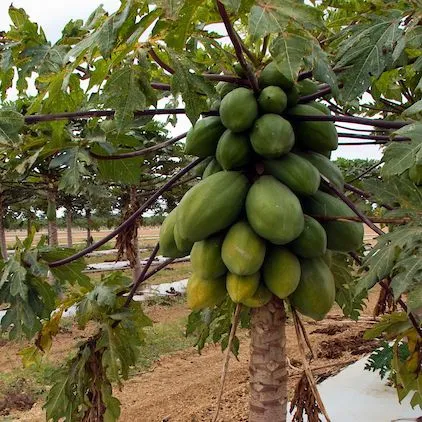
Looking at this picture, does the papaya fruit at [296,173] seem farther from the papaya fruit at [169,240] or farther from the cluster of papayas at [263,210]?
the papaya fruit at [169,240]

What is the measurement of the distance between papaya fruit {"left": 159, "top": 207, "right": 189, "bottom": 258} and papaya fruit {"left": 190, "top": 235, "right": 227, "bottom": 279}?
15cm

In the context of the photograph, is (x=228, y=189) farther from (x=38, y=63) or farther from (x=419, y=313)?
(x=419, y=313)

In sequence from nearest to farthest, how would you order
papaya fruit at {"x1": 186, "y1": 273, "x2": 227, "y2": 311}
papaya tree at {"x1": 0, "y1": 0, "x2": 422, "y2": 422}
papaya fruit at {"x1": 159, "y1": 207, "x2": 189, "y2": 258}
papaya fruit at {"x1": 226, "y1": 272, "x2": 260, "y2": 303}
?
papaya tree at {"x1": 0, "y1": 0, "x2": 422, "y2": 422}
papaya fruit at {"x1": 226, "y1": 272, "x2": 260, "y2": 303}
papaya fruit at {"x1": 186, "y1": 273, "x2": 227, "y2": 311}
papaya fruit at {"x1": 159, "y1": 207, "x2": 189, "y2": 258}

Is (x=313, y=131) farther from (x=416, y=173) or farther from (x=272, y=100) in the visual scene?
(x=416, y=173)

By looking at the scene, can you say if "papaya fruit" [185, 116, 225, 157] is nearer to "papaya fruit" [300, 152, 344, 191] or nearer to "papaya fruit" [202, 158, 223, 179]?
"papaya fruit" [202, 158, 223, 179]

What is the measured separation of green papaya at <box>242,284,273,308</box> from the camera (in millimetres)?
1260

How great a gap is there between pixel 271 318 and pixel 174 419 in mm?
2890

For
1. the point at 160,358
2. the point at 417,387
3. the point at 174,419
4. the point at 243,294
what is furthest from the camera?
the point at 160,358

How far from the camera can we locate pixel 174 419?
388 centimetres

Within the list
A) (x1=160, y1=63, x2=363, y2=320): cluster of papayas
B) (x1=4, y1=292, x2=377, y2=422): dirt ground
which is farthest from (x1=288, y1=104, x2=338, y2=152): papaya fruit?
(x1=4, y1=292, x2=377, y2=422): dirt ground

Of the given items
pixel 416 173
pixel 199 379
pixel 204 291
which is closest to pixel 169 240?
pixel 204 291

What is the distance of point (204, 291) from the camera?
1334 mm

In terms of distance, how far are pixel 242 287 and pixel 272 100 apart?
440 mm

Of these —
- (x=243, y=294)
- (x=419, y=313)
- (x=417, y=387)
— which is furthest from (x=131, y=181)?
(x=417, y=387)
